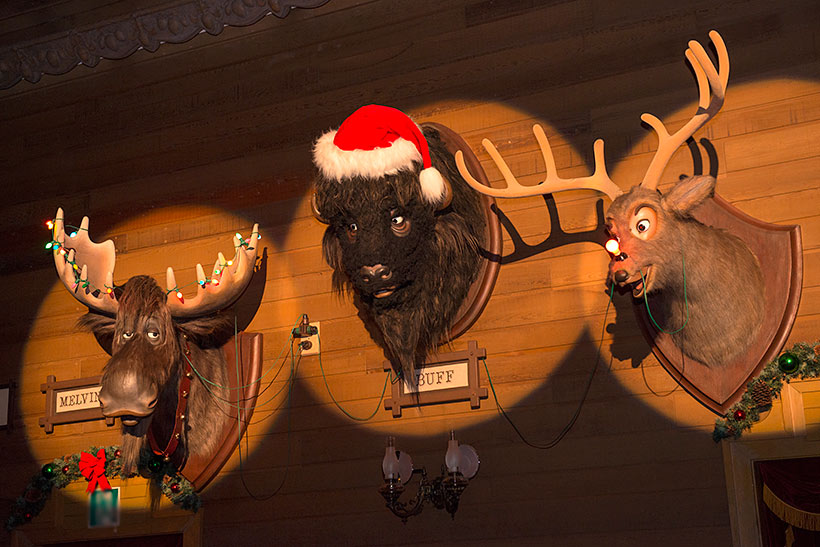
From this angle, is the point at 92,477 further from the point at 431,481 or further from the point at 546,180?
the point at 546,180

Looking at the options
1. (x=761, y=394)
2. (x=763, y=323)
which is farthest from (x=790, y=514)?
(x=763, y=323)

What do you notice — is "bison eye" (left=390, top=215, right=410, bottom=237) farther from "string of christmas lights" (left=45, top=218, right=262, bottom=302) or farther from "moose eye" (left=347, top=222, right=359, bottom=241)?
"string of christmas lights" (left=45, top=218, right=262, bottom=302)

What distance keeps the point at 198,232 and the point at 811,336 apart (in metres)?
2.54

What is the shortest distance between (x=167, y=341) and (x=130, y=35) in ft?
5.59

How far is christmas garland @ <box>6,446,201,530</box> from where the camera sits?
13.1 ft

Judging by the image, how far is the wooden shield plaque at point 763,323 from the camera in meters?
3.27

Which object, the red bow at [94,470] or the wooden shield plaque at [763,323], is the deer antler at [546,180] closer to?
the wooden shield plaque at [763,323]

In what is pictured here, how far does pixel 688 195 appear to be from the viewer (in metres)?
3.26

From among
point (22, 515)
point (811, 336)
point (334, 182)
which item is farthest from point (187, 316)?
point (811, 336)

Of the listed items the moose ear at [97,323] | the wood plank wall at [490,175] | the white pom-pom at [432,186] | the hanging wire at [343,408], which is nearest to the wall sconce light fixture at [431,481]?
the wood plank wall at [490,175]

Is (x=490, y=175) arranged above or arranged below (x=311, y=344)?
above

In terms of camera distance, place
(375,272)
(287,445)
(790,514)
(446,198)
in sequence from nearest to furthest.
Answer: (790,514) → (375,272) → (446,198) → (287,445)

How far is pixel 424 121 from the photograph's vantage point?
13.3 feet

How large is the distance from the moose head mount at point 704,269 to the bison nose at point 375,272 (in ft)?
2.55
